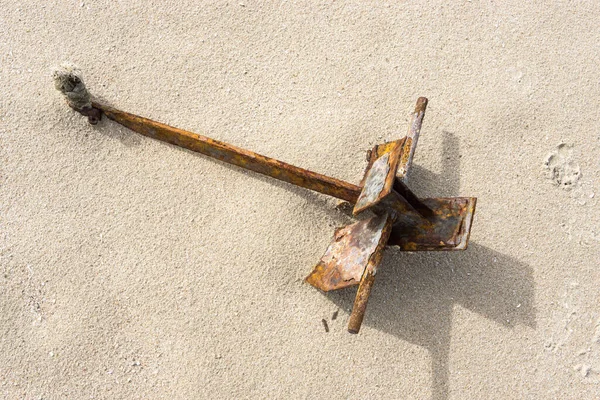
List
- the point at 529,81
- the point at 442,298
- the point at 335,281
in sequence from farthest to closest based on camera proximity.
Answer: the point at 529,81 < the point at 442,298 < the point at 335,281

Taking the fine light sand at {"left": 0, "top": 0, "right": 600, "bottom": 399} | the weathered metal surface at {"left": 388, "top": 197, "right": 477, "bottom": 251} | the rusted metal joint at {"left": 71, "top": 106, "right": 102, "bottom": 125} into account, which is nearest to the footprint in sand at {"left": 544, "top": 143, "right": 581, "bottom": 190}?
the fine light sand at {"left": 0, "top": 0, "right": 600, "bottom": 399}

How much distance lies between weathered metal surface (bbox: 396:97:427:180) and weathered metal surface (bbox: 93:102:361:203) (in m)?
0.28

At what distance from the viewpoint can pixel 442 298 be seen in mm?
2342

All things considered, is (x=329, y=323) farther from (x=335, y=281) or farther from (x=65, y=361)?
(x=65, y=361)

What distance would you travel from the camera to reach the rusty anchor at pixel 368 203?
2.03m

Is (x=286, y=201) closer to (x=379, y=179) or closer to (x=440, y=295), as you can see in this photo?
(x=379, y=179)

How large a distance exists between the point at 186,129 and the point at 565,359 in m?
2.13

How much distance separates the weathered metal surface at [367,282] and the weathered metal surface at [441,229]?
0.46 ft

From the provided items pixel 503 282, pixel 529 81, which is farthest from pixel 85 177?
pixel 529 81

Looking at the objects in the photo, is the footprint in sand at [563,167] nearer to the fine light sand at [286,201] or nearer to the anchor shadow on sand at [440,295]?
the fine light sand at [286,201]

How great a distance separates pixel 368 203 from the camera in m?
2.00

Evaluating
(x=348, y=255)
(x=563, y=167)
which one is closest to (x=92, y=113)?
(x=348, y=255)

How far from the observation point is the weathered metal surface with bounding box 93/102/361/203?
2.17m

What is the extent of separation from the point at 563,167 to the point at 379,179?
117 centimetres
